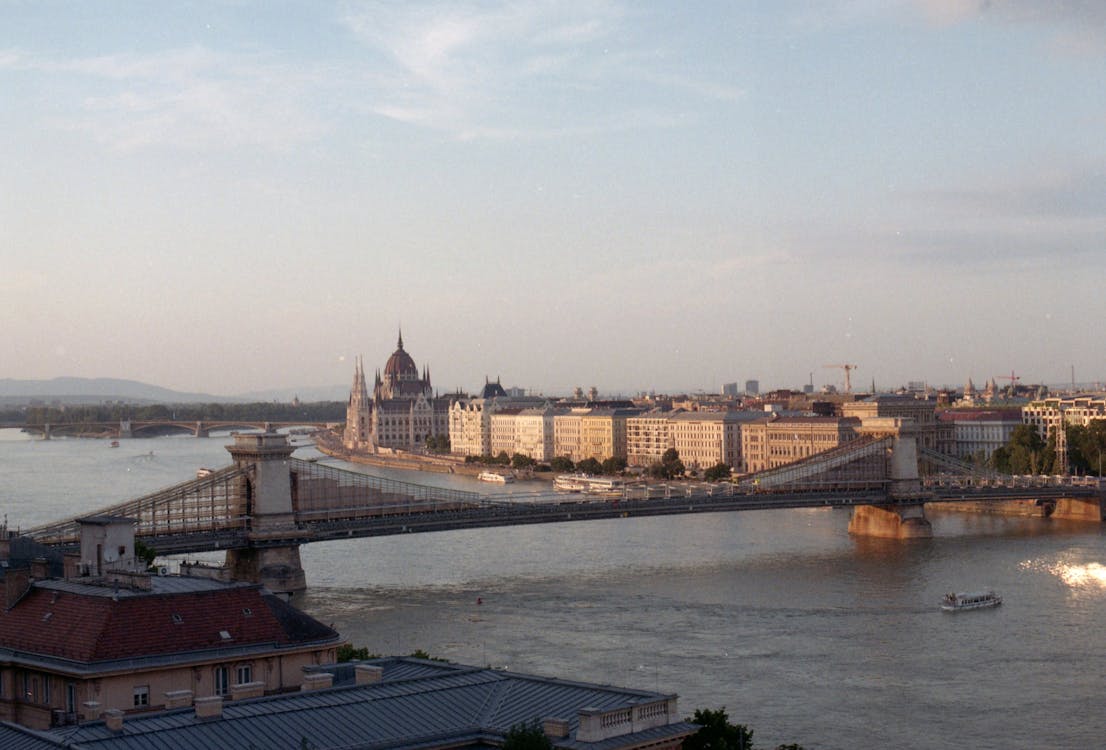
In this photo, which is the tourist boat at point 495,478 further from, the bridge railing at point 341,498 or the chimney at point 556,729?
the chimney at point 556,729

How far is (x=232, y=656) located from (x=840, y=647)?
12159mm

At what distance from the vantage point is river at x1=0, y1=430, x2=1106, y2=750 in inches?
764

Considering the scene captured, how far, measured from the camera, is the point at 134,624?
1352cm

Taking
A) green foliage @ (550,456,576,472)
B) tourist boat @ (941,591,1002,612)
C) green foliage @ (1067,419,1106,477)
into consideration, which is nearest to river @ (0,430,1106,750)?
tourist boat @ (941,591,1002,612)

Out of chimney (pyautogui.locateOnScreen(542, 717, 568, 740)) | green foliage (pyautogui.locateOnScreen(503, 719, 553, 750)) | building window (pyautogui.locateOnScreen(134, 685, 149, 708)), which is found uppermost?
green foliage (pyautogui.locateOnScreen(503, 719, 553, 750))

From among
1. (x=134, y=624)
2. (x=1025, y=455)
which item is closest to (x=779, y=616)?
(x=134, y=624)

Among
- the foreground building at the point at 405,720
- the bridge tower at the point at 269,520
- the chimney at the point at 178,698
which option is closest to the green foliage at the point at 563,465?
the bridge tower at the point at 269,520

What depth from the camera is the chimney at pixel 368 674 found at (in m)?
12.2

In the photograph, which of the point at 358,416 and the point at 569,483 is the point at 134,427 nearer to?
the point at 358,416

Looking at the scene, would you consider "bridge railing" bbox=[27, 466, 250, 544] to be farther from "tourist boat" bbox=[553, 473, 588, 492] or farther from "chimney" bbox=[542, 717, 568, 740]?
"tourist boat" bbox=[553, 473, 588, 492]

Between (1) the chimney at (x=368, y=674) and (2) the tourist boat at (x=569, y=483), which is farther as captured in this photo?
(2) the tourist boat at (x=569, y=483)

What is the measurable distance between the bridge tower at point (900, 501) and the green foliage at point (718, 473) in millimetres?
18241

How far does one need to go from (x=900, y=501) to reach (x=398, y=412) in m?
71.0

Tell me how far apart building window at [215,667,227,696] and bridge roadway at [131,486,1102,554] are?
15.8m
